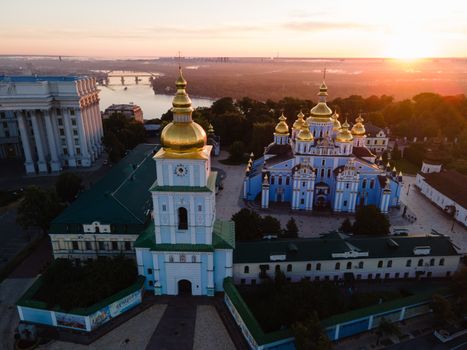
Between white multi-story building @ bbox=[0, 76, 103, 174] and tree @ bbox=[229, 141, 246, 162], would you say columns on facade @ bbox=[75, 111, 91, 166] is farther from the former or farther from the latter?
tree @ bbox=[229, 141, 246, 162]

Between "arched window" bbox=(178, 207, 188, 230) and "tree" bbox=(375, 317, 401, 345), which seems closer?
"tree" bbox=(375, 317, 401, 345)

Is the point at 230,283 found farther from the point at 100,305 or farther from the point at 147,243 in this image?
the point at 100,305

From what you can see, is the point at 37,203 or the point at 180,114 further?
the point at 37,203

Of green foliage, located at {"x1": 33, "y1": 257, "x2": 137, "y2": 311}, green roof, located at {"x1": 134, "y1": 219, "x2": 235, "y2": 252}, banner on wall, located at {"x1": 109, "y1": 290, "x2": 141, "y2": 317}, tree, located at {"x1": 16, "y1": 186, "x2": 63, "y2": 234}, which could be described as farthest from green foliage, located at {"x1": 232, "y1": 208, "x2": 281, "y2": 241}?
tree, located at {"x1": 16, "y1": 186, "x2": 63, "y2": 234}

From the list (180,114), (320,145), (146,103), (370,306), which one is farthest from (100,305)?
(146,103)

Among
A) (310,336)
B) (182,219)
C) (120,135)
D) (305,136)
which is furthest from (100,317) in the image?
(120,135)

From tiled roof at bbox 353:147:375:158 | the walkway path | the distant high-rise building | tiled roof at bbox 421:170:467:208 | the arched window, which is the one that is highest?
the arched window

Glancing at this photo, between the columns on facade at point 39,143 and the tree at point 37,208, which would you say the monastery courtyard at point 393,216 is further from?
the columns on facade at point 39,143

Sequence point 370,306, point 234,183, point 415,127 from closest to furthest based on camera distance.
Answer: point 370,306 → point 234,183 → point 415,127
